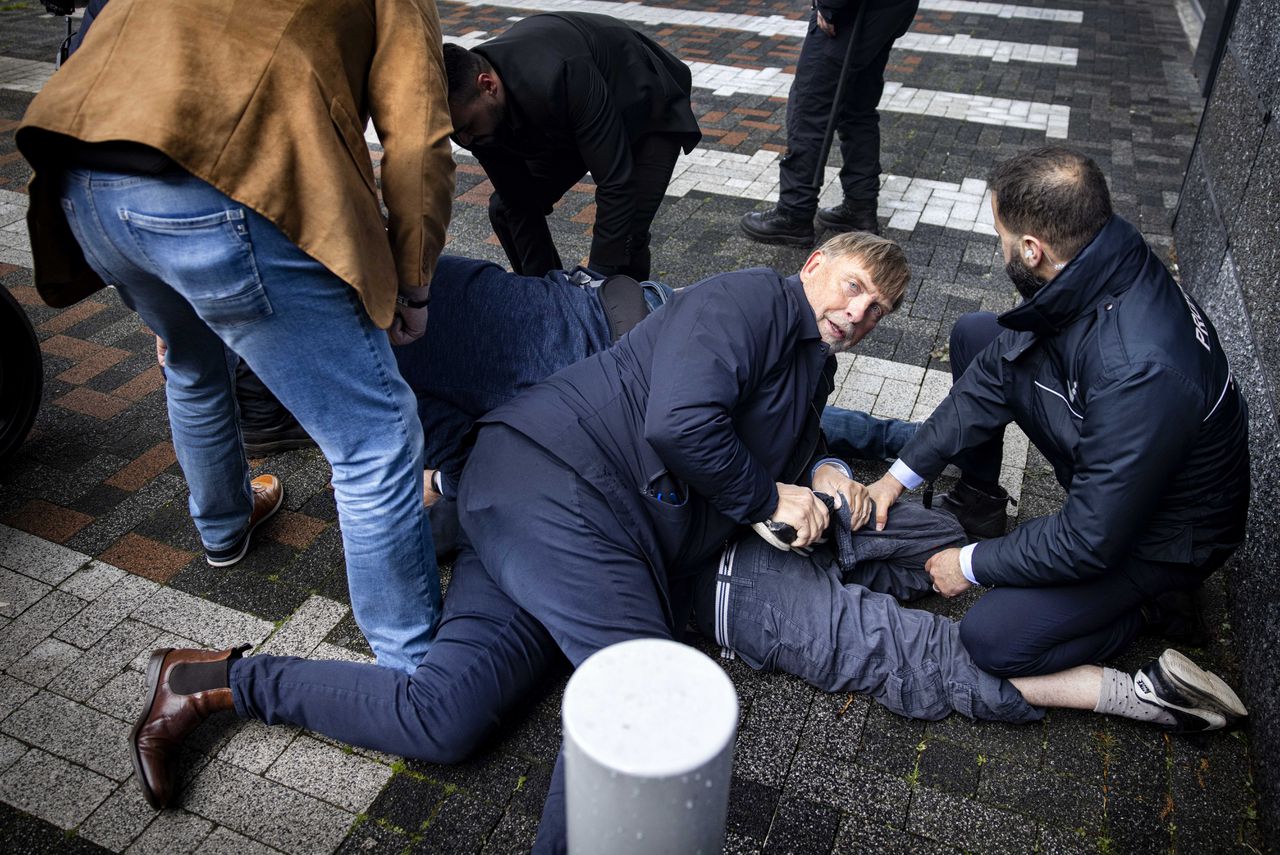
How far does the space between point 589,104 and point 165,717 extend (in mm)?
2391

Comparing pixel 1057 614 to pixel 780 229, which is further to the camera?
pixel 780 229

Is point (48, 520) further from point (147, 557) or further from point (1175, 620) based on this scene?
point (1175, 620)

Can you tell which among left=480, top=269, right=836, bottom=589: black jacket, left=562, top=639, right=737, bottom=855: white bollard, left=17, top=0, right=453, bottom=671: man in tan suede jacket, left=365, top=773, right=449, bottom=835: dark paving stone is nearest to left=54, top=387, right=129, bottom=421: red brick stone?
left=17, top=0, right=453, bottom=671: man in tan suede jacket

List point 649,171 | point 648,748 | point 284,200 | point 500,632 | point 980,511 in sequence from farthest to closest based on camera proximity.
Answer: point 649,171 < point 980,511 < point 500,632 < point 284,200 < point 648,748

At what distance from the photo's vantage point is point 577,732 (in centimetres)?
108

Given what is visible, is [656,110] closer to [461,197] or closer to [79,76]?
[461,197]

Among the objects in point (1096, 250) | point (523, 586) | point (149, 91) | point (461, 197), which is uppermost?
point (149, 91)

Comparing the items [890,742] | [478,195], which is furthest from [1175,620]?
[478,195]

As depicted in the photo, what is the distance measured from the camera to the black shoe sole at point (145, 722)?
7.13 feet

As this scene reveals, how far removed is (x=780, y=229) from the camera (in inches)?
208

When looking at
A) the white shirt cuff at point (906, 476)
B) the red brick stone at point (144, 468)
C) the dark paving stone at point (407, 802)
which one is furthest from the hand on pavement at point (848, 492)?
the red brick stone at point (144, 468)

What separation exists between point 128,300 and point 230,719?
40.5 inches

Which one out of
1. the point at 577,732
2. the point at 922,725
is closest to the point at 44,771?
the point at 577,732

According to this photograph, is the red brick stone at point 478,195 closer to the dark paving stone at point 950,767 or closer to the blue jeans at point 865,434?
the blue jeans at point 865,434
